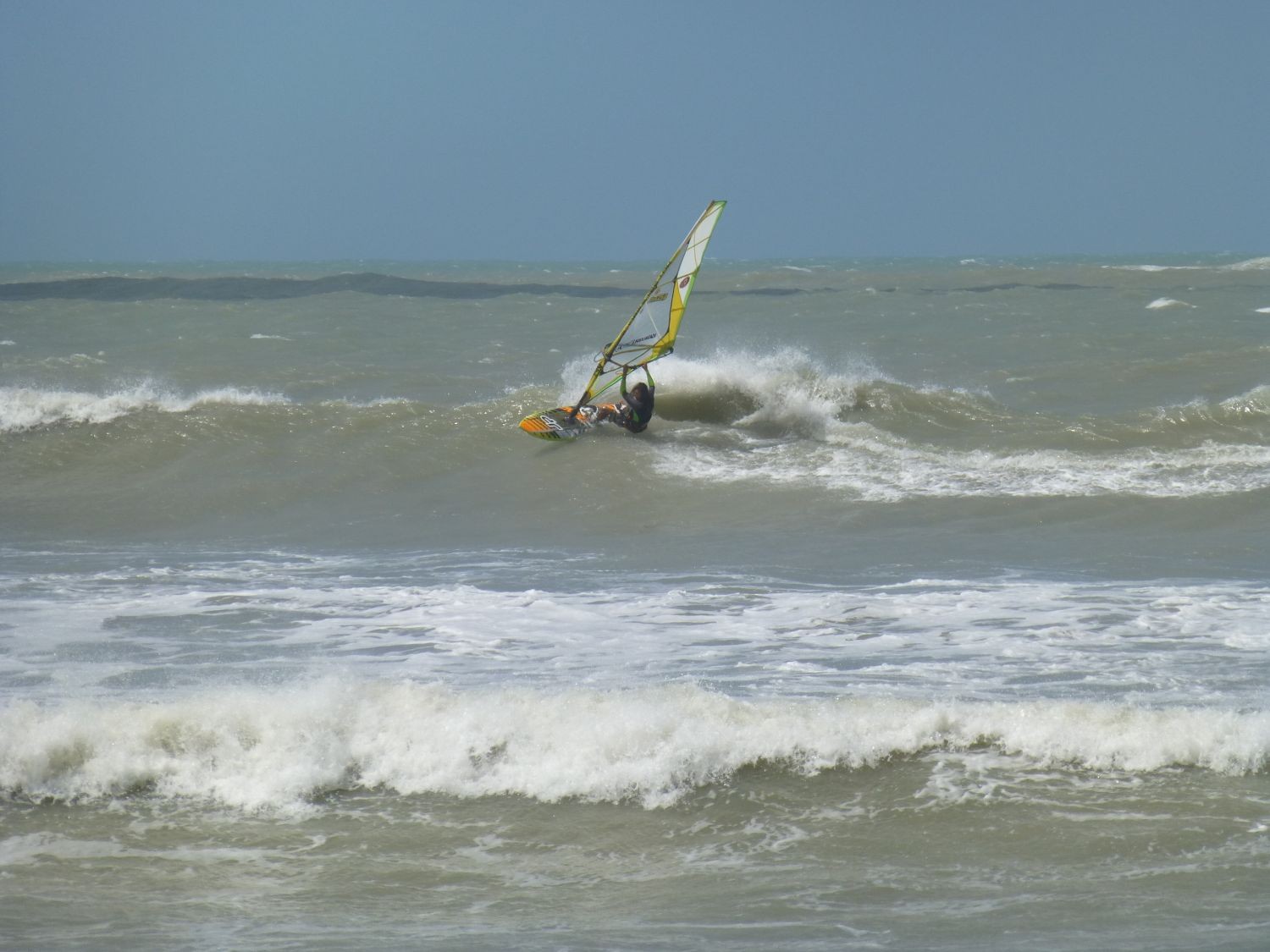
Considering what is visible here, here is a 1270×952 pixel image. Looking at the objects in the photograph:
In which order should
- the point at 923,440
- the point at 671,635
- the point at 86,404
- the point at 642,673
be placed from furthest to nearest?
the point at 86,404 < the point at 923,440 < the point at 671,635 < the point at 642,673

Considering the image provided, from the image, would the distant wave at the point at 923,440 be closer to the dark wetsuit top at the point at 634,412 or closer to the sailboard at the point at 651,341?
the dark wetsuit top at the point at 634,412

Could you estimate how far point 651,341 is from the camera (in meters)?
14.1

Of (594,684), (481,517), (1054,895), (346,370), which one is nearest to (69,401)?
(346,370)

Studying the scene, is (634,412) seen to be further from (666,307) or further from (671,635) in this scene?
(671,635)

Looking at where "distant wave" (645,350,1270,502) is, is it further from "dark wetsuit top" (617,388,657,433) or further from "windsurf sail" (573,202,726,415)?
"windsurf sail" (573,202,726,415)

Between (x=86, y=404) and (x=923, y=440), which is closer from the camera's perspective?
(x=923, y=440)

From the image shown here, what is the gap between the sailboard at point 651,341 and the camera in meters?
13.4

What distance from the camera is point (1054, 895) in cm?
403

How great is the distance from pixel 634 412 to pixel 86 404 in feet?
21.1

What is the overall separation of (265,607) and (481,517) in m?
3.43

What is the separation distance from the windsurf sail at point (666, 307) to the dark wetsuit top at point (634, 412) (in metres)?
0.34

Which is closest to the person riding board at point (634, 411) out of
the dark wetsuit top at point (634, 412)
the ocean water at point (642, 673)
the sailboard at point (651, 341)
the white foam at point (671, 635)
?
the dark wetsuit top at point (634, 412)

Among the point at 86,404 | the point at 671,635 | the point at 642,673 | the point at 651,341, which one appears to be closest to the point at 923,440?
the point at 651,341

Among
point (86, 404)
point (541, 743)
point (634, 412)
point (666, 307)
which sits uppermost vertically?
point (666, 307)
